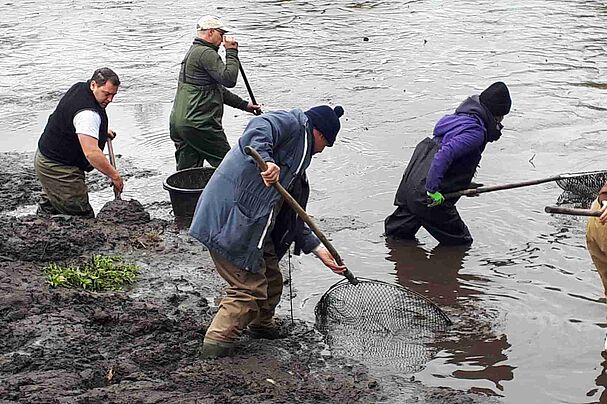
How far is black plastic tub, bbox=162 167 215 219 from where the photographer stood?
28.3 feet

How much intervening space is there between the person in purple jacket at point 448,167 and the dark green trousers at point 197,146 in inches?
80.7

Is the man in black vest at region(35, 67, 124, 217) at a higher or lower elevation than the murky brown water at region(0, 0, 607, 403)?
higher

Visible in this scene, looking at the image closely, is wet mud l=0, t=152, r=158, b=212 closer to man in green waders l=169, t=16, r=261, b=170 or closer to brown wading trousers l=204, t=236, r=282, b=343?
man in green waders l=169, t=16, r=261, b=170

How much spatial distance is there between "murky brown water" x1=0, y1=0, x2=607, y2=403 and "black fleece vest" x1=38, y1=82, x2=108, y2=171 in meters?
1.48

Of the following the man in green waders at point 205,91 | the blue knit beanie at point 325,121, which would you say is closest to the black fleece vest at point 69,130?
the man in green waders at point 205,91

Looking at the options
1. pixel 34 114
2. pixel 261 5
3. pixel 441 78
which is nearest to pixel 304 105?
pixel 441 78

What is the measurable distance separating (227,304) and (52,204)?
3.36 metres

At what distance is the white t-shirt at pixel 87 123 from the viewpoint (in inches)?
311

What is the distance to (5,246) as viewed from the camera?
776 cm

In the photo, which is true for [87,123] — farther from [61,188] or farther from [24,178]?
[24,178]

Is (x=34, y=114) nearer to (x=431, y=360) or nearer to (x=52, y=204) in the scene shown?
(x=52, y=204)

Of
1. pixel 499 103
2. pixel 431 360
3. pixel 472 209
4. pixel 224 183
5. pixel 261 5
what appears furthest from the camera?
pixel 261 5

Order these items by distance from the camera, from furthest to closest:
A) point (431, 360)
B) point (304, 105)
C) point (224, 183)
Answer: point (304, 105) → point (431, 360) → point (224, 183)

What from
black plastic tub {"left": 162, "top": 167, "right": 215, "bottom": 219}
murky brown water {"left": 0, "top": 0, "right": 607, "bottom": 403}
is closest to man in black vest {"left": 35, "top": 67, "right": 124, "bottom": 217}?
black plastic tub {"left": 162, "top": 167, "right": 215, "bottom": 219}
